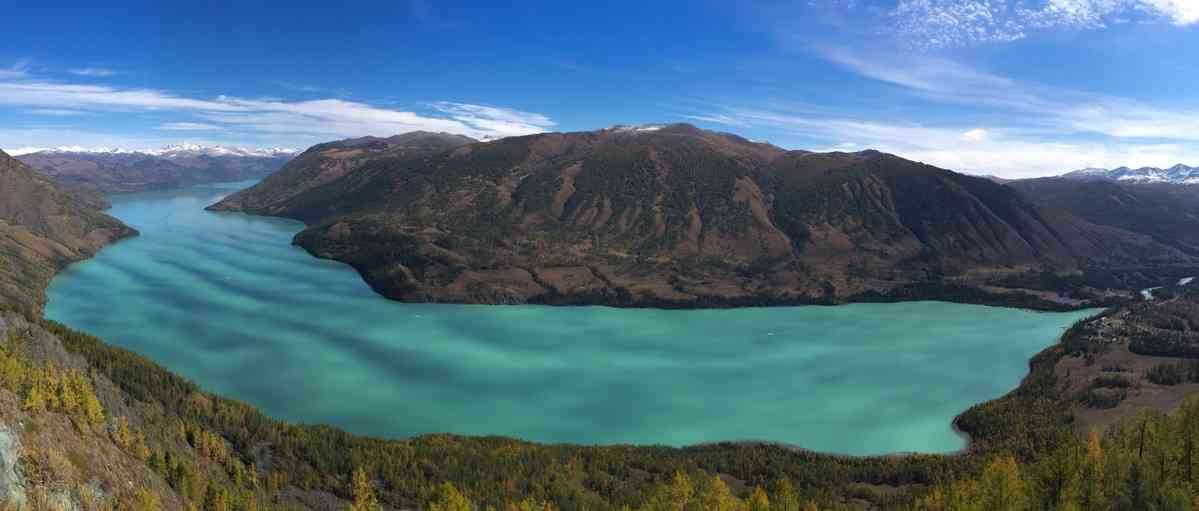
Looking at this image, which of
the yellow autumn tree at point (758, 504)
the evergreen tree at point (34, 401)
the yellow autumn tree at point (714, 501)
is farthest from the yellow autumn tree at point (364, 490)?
the yellow autumn tree at point (758, 504)

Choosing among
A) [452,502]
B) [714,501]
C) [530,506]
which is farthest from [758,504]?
[452,502]

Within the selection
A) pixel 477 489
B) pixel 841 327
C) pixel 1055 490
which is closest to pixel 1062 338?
pixel 841 327

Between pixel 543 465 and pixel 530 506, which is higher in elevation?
pixel 530 506

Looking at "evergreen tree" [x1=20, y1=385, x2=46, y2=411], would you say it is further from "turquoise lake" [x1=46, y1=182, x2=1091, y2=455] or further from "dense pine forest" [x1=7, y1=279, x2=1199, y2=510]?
"turquoise lake" [x1=46, y1=182, x2=1091, y2=455]

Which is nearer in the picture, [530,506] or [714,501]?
[714,501]

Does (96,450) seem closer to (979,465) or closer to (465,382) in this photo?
(465,382)

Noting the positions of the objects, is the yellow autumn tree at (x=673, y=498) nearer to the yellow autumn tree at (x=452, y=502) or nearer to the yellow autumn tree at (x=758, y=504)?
the yellow autumn tree at (x=758, y=504)

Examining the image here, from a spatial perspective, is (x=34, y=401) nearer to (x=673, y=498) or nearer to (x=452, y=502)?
(x=452, y=502)

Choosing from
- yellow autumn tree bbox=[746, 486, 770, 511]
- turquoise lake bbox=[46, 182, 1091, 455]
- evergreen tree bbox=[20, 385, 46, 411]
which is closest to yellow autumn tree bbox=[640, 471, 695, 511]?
yellow autumn tree bbox=[746, 486, 770, 511]

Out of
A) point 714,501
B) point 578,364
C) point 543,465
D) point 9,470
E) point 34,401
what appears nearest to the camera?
point 9,470
